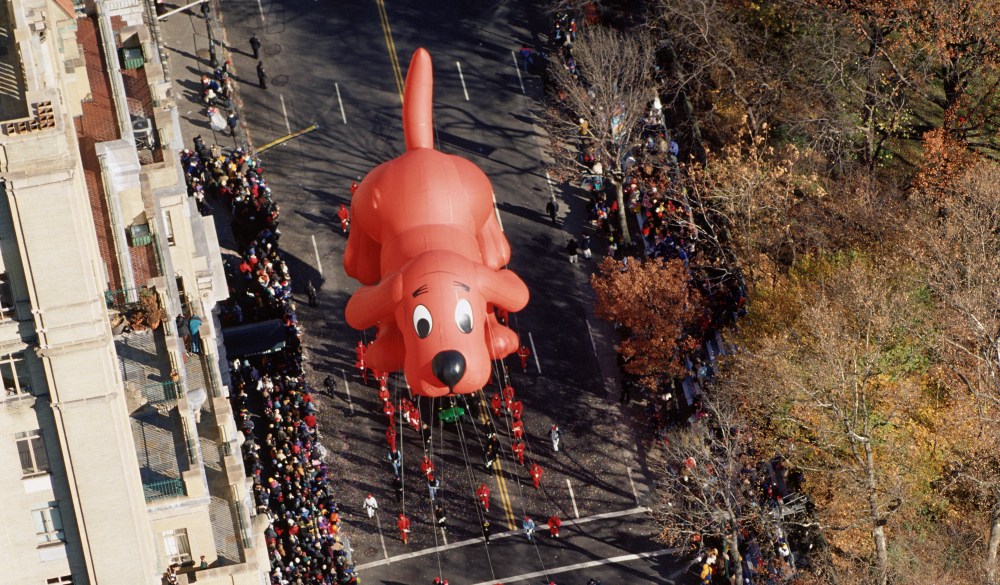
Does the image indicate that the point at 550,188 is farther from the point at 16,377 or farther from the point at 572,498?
the point at 16,377

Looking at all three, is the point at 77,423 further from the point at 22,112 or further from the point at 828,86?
the point at 828,86

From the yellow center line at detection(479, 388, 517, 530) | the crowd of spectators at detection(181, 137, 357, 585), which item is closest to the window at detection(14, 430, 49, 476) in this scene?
the crowd of spectators at detection(181, 137, 357, 585)

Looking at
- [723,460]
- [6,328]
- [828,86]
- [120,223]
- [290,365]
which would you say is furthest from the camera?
[828,86]

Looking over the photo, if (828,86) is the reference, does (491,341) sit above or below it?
below

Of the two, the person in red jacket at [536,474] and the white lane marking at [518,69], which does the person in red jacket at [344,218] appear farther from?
the person in red jacket at [536,474]

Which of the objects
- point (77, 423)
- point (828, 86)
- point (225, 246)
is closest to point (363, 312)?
point (225, 246)

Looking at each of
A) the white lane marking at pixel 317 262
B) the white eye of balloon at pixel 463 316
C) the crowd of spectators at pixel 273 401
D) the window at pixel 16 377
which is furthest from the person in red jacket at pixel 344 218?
the window at pixel 16 377

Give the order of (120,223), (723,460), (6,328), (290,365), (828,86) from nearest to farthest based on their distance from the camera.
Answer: (6,328)
(120,223)
(723,460)
(290,365)
(828,86)

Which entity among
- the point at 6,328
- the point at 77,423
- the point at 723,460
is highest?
the point at 6,328
